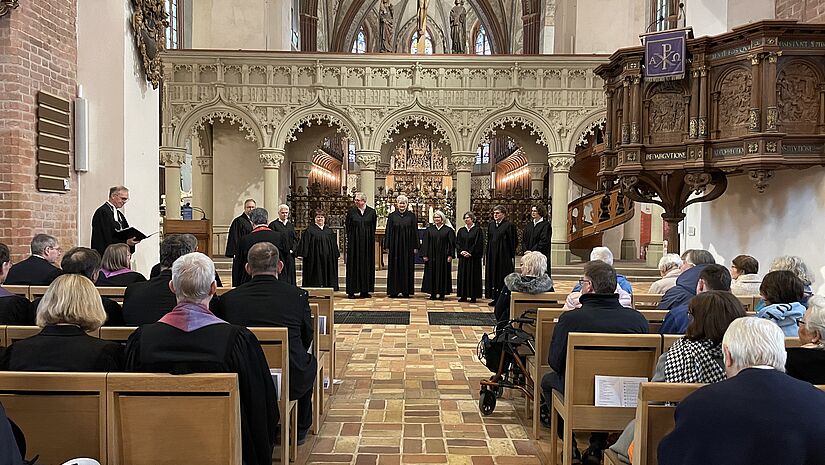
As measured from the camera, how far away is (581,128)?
14.7 m

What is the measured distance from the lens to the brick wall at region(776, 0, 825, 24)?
7109 millimetres

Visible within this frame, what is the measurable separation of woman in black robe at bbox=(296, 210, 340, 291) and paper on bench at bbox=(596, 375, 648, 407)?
314 inches

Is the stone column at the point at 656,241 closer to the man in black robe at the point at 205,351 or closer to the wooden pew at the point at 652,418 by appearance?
the wooden pew at the point at 652,418

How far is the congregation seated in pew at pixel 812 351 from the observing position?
2.71 m

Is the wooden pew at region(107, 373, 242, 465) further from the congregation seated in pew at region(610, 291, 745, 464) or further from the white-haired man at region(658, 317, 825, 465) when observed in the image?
the congregation seated in pew at region(610, 291, 745, 464)

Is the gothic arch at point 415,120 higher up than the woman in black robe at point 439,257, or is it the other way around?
the gothic arch at point 415,120

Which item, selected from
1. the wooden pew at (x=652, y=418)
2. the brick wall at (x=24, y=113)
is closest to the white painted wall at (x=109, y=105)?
the brick wall at (x=24, y=113)

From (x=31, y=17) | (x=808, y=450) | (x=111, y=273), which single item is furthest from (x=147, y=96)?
(x=808, y=450)

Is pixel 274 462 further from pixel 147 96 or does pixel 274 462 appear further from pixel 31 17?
pixel 147 96

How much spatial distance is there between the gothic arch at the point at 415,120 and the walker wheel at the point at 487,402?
1061cm

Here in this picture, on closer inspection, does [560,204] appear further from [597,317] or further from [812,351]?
[812,351]

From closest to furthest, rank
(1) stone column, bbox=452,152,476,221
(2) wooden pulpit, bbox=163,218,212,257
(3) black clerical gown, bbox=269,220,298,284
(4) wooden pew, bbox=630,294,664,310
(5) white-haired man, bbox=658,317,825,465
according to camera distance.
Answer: (5) white-haired man, bbox=658,317,825,465 < (4) wooden pew, bbox=630,294,664,310 < (3) black clerical gown, bbox=269,220,298,284 < (2) wooden pulpit, bbox=163,218,212,257 < (1) stone column, bbox=452,152,476,221

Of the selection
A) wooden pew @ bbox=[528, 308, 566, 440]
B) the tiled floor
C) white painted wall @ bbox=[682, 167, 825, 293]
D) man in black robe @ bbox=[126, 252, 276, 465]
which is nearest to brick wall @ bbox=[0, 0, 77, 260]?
the tiled floor

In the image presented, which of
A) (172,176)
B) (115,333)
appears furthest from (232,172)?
(115,333)
